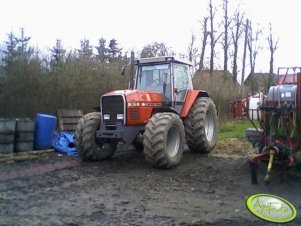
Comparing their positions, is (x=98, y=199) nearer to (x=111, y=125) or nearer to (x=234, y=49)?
(x=111, y=125)

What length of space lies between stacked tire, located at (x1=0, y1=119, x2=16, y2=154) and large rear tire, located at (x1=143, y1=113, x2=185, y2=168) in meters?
3.93

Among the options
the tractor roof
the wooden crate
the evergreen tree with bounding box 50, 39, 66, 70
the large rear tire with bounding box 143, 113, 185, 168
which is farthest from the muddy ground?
→ the evergreen tree with bounding box 50, 39, 66, 70

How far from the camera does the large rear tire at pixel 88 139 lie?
986cm

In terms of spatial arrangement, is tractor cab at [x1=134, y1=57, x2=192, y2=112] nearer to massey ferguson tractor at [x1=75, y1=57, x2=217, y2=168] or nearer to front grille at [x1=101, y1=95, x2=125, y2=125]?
massey ferguson tractor at [x1=75, y1=57, x2=217, y2=168]

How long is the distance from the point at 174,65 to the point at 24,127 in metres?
4.31

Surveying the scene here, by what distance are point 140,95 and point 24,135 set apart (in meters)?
3.61

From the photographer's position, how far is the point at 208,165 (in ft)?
32.5

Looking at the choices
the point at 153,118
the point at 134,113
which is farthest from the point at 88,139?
the point at 153,118

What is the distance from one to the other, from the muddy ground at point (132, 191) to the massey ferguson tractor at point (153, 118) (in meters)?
0.38

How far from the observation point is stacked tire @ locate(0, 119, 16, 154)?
1072 cm

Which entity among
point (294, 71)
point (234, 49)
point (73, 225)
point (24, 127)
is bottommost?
point (73, 225)

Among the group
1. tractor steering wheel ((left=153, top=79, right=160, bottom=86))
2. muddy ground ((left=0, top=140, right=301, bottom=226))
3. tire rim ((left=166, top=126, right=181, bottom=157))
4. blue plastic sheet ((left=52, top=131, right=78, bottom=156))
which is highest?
tractor steering wheel ((left=153, top=79, right=160, bottom=86))

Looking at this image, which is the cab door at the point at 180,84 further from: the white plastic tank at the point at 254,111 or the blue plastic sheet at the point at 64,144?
the blue plastic sheet at the point at 64,144

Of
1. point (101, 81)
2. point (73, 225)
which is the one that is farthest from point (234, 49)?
point (73, 225)
